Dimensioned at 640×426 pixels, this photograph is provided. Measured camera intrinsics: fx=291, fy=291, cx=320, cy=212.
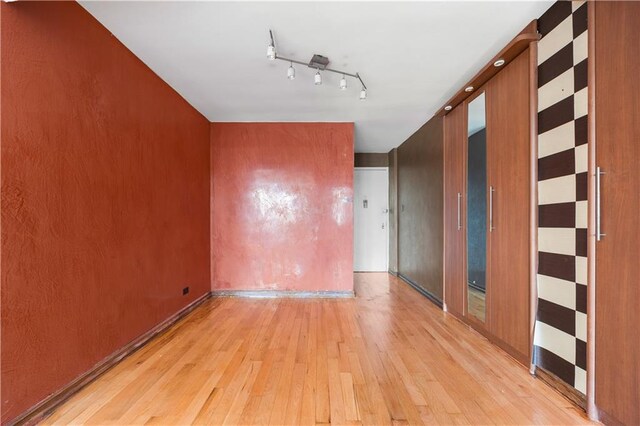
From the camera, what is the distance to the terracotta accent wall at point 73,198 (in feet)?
4.83

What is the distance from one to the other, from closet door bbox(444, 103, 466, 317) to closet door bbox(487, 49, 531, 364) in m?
0.50

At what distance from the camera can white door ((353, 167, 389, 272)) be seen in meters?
5.86

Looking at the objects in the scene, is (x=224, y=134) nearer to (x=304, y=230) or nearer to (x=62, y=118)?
(x=304, y=230)

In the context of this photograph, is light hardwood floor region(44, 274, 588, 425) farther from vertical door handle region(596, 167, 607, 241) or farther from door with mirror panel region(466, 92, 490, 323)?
vertical door handle region(596, 167, 607, 241)

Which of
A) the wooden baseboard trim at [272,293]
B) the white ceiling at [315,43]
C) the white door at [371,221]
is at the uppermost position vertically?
the white ceiling at [315,43]

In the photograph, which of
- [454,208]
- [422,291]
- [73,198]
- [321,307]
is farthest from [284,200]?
[73,198]

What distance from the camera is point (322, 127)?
4.11 metres

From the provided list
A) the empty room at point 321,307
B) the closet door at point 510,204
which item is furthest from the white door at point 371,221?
the closet door at point 510,204

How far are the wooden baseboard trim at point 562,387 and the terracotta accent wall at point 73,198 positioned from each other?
2962 mm

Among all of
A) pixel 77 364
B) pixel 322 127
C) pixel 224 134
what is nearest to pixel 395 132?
pixel 322 127

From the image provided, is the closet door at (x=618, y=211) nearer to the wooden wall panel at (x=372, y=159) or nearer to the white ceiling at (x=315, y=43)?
the white ceiling at (x=315, y=43)

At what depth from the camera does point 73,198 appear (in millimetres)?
1795

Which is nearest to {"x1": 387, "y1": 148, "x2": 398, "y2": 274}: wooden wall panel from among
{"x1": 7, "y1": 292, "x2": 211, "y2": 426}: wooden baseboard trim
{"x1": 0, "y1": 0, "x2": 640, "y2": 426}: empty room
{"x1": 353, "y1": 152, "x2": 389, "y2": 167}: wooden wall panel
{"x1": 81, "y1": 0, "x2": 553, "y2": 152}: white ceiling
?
{"x1": 353, "y1": 152, "x2": 389, "y2": 167}: wooden wall panel

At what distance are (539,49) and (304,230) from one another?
305cm
